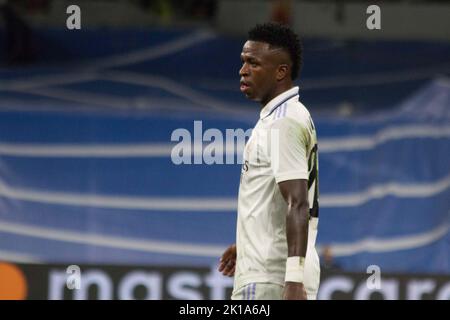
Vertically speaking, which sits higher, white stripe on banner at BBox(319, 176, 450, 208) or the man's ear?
the man's ear

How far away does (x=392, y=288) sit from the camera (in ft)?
29.8

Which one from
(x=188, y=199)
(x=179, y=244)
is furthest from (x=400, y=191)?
(x=179, y=244)

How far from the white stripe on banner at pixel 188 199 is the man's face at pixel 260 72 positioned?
4.15 meters

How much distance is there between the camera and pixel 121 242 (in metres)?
9.16

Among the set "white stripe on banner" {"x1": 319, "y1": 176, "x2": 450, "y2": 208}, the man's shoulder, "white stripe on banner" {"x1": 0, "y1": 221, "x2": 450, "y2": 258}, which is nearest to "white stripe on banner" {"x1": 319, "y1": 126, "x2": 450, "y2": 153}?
"white stripe on banner" {"x1": 319, "y1": 176, "x2": 450, "y2": 208}

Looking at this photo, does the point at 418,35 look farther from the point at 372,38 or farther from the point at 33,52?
the point at 33,52

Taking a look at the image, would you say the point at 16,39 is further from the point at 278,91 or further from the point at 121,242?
the point at 278,91

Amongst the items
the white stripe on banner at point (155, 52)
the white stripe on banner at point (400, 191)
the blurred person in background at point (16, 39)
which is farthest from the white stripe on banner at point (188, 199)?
the blurred person in background at point (16, 39)

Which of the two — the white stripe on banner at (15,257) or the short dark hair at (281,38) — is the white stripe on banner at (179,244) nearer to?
the white stripe on banner at (15,257)

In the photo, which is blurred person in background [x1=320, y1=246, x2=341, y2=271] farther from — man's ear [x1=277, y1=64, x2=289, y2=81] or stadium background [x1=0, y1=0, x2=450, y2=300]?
man's ear [x1=277, y1=64, x2=289, y2=81]

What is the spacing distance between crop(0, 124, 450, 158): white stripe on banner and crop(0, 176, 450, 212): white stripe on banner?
30 cm

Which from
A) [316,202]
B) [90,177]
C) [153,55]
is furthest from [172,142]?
[316,202]

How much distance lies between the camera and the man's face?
504 centimetres

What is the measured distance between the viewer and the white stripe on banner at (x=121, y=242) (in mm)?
9094
